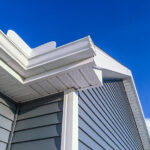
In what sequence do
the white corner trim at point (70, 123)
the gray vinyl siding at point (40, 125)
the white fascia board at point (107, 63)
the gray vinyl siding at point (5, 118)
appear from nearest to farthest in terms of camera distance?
the white corner trim at point (70, 123)
the gray vinyl siding at point (40, 125)
the gray vinyl siding at point (5, 118)
the white fascia board at point (107, 63)

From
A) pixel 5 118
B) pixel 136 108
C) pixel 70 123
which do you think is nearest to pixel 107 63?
pixel 70 123

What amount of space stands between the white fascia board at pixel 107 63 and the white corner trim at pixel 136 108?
0.55m

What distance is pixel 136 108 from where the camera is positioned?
21.9 feet

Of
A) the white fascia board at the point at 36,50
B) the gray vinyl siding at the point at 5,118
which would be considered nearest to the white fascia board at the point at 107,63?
the white fascia board at the point at 36,50

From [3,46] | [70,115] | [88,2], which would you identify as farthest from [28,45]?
[88,2]

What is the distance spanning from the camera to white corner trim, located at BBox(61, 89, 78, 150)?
167 centimetres

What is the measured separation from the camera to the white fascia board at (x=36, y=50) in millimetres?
1690

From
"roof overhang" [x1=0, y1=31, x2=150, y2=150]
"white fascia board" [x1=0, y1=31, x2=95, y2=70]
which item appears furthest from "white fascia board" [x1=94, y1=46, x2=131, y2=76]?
"white fascia board" [x1=0, y1=31, x2=95, y2=70]

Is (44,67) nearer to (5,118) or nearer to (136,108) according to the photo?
(5,118)

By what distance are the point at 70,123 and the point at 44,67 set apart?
0.62m

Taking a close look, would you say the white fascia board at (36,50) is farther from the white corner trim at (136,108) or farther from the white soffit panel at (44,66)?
the white corner trim at (136,108)

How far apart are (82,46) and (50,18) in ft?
16.6

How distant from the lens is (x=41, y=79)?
6.20ft

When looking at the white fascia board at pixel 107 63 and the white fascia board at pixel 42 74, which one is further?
the white fascia board at pixel 107 63
